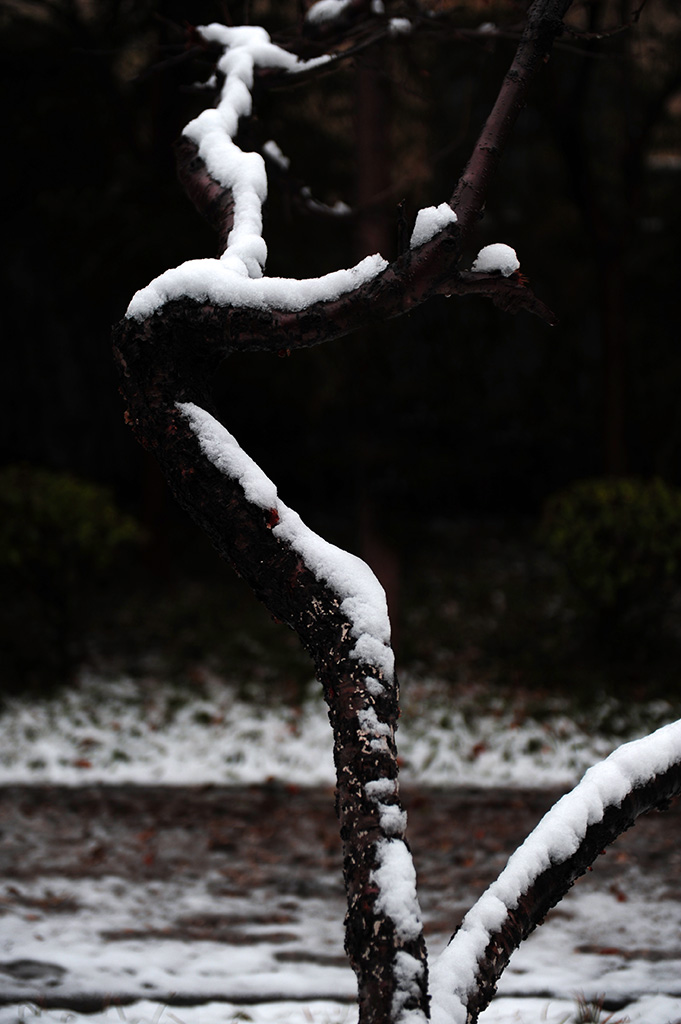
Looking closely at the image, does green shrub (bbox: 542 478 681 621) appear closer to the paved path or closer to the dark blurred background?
the dark blurred background

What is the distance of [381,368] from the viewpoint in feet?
19.7

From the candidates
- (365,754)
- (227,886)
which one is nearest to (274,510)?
(365,754)

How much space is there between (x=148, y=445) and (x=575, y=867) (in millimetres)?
1323

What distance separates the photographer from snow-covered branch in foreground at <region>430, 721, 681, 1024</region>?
67.3 inches

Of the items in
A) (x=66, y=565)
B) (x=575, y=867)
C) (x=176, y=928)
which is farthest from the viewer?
(x=66, y=565)

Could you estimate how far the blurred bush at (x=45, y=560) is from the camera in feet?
17.7

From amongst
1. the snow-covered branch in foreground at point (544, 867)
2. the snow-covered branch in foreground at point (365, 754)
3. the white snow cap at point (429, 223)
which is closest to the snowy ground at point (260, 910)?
the snow-covered branch in foreground at point (544, 867)

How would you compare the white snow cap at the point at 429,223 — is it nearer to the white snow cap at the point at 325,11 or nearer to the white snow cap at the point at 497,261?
the white snow cap at the point at 497,261

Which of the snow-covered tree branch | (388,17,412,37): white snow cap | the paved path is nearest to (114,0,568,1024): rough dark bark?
the snow-covered tree branch

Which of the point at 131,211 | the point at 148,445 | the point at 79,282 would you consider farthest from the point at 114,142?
the point at 148,445

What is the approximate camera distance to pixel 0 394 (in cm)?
845

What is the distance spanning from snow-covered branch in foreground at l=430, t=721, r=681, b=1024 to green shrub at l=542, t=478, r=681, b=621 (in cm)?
341

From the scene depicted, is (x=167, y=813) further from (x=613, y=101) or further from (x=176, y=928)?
(x=613, y=101)

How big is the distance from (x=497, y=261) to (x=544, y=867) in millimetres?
1303
